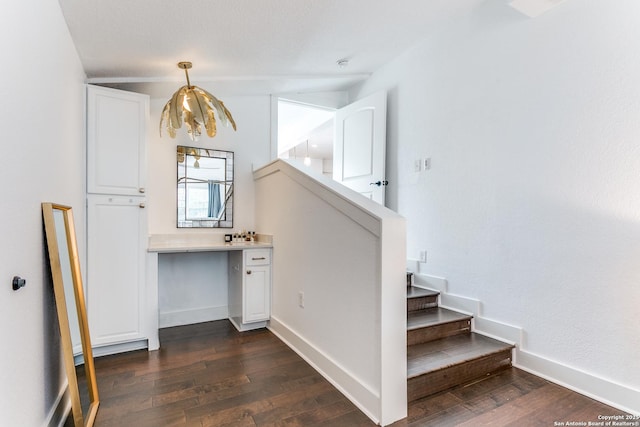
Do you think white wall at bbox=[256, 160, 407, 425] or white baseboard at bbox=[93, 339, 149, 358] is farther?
white baseboard at bbox=[93, 339, 149, 358]

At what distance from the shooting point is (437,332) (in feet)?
8.40

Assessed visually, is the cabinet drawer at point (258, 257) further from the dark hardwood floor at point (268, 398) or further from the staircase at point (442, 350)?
the staircase at point (442, 350)

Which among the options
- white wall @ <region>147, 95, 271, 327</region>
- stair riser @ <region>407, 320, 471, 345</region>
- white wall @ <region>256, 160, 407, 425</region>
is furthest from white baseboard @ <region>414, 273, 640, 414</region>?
white wall @ <region>147, 95, 271, 327</region>

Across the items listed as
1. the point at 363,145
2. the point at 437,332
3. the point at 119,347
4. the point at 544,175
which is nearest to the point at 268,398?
the point at 437,332

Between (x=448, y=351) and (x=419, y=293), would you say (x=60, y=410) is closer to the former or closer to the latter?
(x=448, y=351)

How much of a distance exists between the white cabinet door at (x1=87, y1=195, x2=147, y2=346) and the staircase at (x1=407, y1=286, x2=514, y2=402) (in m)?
2.20

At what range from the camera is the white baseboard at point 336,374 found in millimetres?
1827

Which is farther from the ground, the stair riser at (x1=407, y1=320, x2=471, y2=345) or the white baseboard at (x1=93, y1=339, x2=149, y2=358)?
the stair riser at (x1=407, y1=320, x2=471, y2=345)

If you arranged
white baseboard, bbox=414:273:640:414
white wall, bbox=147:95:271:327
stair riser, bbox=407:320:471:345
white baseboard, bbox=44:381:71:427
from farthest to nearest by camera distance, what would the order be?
white wall, bbox=147:95:271:327, stair riser, bbox=407:320:471:345, white baseboard, bbox=414:273:640:414, white baseboard, bbox=44:381:71:427

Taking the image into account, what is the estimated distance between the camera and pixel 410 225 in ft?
11.2

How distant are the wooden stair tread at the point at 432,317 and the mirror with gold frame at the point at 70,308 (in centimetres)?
205

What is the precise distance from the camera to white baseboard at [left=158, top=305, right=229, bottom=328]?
336 centimetres

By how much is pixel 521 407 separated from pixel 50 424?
2522 millimetres

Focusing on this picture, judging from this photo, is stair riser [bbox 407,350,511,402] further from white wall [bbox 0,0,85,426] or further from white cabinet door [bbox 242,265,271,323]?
white wall [bbox 0,0,85,426]
